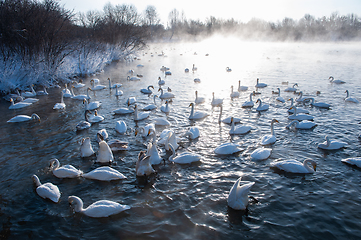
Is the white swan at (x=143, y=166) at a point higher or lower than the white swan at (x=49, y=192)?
higher

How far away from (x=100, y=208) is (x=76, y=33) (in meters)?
26.3

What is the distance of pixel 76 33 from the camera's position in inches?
1048

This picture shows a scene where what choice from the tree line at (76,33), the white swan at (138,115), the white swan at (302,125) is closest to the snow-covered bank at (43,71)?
the tree line at (76,33)

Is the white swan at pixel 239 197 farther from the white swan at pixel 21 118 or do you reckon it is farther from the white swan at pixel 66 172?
the white swan at pixel 21 118

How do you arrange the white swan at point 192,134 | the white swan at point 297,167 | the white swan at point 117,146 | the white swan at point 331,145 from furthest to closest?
1. the white swan at point 192,134
2. the white swan at point 117,146
3. the white swan at point 331,145
4. the white swan at point 297,167

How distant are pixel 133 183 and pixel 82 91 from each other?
14.3 m

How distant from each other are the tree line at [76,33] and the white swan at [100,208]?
48.3ft

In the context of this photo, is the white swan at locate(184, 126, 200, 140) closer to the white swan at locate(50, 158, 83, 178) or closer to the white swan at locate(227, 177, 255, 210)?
the white swan at locate(227, 177, 255, 210)

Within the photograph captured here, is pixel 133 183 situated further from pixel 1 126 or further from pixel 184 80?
pixel 184 80

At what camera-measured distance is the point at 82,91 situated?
18.7 metres

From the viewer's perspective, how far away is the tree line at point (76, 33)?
1709cm

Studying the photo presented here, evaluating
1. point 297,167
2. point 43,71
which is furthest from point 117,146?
point 43,71

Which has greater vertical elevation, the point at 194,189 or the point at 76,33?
the point at 76,33

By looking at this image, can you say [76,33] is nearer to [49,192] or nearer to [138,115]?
[138,115]
